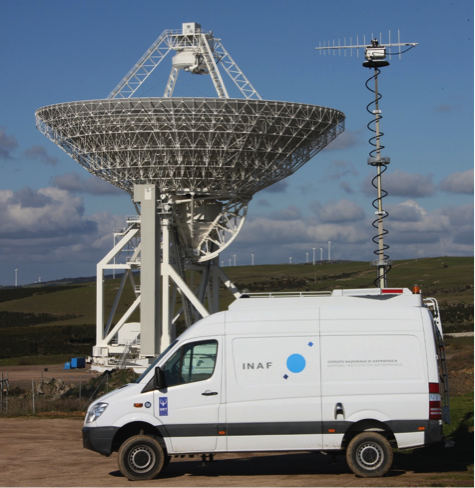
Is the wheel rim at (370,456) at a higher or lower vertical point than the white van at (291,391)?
lower

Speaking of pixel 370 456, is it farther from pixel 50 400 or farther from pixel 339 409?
pixel 50 400

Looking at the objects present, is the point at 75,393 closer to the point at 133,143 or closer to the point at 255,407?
the point at 133,143

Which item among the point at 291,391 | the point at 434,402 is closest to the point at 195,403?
the point at 291,391

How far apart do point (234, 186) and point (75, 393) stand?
1587 centimetres

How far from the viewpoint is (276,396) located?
14.4 meters

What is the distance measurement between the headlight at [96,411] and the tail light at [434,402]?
5.56 meters

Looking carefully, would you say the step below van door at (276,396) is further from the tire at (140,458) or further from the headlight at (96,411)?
the headlight at (96,411)

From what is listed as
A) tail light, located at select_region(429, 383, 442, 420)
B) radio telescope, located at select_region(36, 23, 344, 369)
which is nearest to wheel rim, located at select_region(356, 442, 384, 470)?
tail light, located at select_region(429, 383, 442, 420)

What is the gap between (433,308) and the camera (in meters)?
16.5

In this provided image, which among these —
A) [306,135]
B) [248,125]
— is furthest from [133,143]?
[306,135]

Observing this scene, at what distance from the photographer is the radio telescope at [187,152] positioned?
1617 inches

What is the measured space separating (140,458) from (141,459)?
26 mm

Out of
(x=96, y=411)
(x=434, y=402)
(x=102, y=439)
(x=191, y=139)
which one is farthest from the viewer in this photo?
(x=191, y=139)

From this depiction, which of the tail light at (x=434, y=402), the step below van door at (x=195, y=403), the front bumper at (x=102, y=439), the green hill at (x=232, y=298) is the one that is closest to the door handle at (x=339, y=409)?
the tail light at (x=434, y=402)
